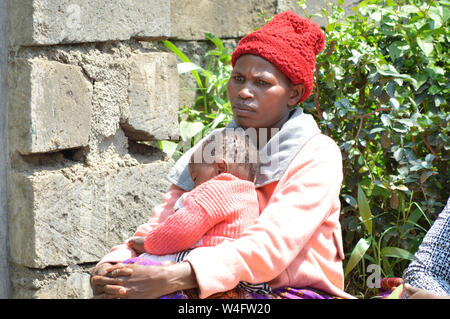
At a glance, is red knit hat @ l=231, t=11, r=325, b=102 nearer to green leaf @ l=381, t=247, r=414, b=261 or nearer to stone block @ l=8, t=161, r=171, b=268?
stone block @ l=8, t=161, r=171, b=268

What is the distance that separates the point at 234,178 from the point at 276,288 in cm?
40

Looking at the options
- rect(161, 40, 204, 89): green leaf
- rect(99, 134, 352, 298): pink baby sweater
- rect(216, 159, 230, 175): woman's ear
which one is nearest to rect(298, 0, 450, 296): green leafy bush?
rect(161, 40, 204, 89): green leaf

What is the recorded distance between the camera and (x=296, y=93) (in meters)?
2.54

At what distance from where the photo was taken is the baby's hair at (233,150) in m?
2.31

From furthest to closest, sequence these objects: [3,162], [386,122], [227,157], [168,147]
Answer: [168,147], [386,122], [3,162], [227,157]

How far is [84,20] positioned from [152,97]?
46cm

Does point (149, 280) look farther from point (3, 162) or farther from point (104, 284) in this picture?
point (3, 162)

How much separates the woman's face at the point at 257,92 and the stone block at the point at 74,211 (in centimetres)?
68

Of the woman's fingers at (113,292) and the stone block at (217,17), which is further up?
the stone block at (217,17)

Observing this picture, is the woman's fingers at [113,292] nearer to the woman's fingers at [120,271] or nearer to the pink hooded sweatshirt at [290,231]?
the woman's fingers at [120,271]

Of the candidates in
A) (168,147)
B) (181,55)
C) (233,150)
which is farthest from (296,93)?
(181,55)

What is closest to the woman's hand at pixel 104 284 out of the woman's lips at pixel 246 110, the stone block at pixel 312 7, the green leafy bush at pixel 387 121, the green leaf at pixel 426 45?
the woman's lips at pixel 246 110
